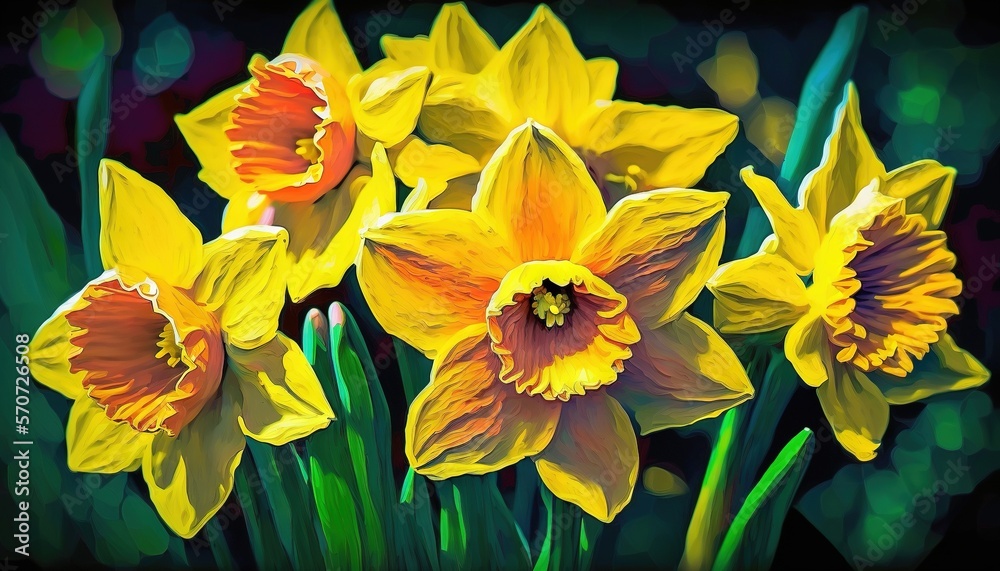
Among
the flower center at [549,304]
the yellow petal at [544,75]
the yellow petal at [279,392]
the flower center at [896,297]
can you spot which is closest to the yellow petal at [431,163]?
the yellow petal at [544,75]

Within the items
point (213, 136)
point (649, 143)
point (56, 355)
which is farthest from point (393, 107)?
point (56, 355)

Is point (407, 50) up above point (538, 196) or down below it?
above

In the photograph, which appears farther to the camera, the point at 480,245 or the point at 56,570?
the point at 56,570

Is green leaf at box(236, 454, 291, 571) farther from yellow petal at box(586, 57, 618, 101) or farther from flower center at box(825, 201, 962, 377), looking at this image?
flower center at box(825, 201, 962, 377)

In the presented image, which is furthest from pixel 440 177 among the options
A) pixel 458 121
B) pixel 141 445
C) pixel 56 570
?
pixel 56 570

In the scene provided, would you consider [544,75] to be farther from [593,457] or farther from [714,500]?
[714,500]

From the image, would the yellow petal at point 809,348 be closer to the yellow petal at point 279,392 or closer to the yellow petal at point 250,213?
the yellow petal at point 279,392

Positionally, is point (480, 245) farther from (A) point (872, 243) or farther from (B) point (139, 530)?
(B) point (139, 530)
